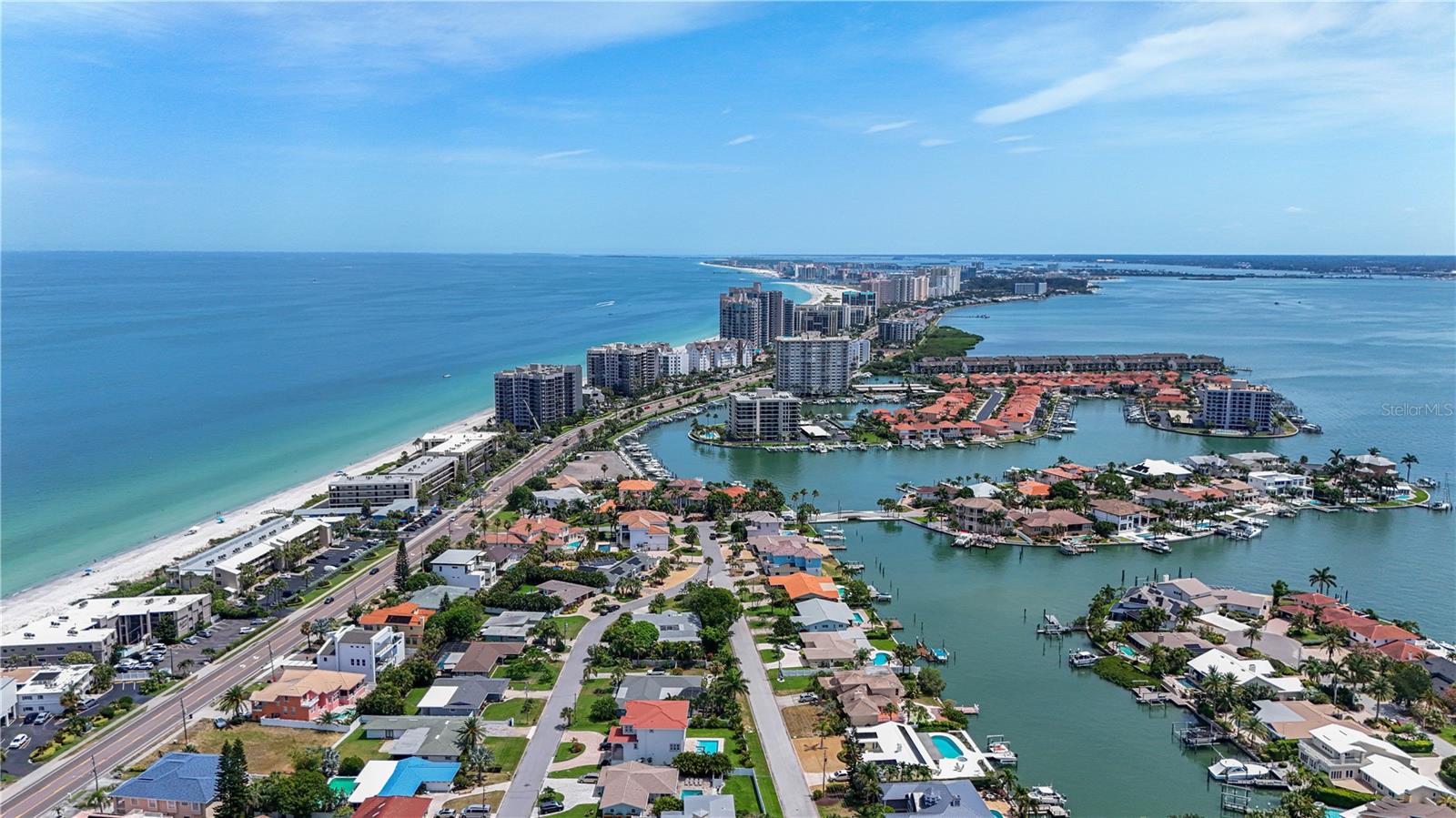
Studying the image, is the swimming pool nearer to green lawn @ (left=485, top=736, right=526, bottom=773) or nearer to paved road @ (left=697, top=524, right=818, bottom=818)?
paved road @ (left=697, top=524, right=818, bottom=818)

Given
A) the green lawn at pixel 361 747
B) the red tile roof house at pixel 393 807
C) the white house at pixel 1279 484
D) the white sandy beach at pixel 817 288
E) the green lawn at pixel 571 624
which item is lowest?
the green lawn at pixel 361 747

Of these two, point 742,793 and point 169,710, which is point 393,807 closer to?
point 742,793

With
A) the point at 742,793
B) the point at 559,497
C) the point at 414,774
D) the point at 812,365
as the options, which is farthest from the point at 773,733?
the point at 812,365

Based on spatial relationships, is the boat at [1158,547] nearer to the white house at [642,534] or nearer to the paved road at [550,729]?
the white house at [642,534]

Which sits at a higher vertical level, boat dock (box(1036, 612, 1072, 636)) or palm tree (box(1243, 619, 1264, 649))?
palm tree (box(1243, 619, 1264, 649))

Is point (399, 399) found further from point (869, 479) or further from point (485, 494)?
point (869, 479)

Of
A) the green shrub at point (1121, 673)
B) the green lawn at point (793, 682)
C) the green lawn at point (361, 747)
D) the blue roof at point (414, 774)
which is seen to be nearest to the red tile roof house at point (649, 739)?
the blue roof at point (414, 774)

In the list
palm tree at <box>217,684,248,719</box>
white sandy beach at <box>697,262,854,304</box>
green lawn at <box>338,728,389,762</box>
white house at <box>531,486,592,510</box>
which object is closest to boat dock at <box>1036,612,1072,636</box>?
green lawn at <box>338,728,389,762</box>
